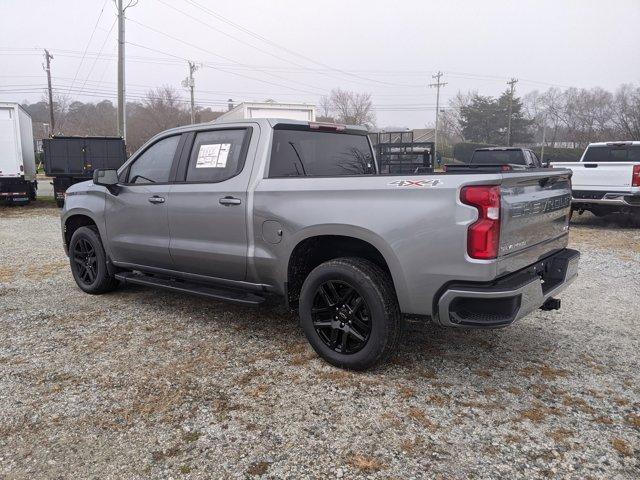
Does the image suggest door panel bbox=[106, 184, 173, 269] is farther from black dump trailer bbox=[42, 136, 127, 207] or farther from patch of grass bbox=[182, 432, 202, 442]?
black dump trailer bbox=[42, 136, 127, 207]

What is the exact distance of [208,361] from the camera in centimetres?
379

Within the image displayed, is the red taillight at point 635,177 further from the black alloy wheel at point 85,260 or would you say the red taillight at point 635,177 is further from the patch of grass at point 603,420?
the black alloy wheel at point 85,260

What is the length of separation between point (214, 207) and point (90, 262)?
233 cm

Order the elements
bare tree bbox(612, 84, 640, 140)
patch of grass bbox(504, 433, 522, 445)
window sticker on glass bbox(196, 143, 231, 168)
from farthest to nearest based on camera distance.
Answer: bare tree bbox(612, 84, 640, 140)
window sticker on glass bbox(196, 143, 231, 168)
patch of grass bbox(504, 433, 522, 445)

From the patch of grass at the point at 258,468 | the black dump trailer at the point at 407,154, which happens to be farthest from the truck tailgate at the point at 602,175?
the patch of grass at the point at 258,468

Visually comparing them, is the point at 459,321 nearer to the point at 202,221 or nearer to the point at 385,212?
the point at 385,212

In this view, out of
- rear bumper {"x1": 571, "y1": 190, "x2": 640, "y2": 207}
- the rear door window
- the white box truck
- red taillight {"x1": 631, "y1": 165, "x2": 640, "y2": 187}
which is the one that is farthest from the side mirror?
the white box truck

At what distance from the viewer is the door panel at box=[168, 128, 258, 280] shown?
13.1 feet

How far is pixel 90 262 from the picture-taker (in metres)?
5.59

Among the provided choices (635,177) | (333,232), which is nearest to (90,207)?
(333,232)

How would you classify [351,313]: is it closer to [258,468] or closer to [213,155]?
[258,468]

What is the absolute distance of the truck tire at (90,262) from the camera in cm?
539

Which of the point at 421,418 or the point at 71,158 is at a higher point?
the point at 71,158

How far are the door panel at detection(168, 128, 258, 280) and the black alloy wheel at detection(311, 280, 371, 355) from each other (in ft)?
2.53
